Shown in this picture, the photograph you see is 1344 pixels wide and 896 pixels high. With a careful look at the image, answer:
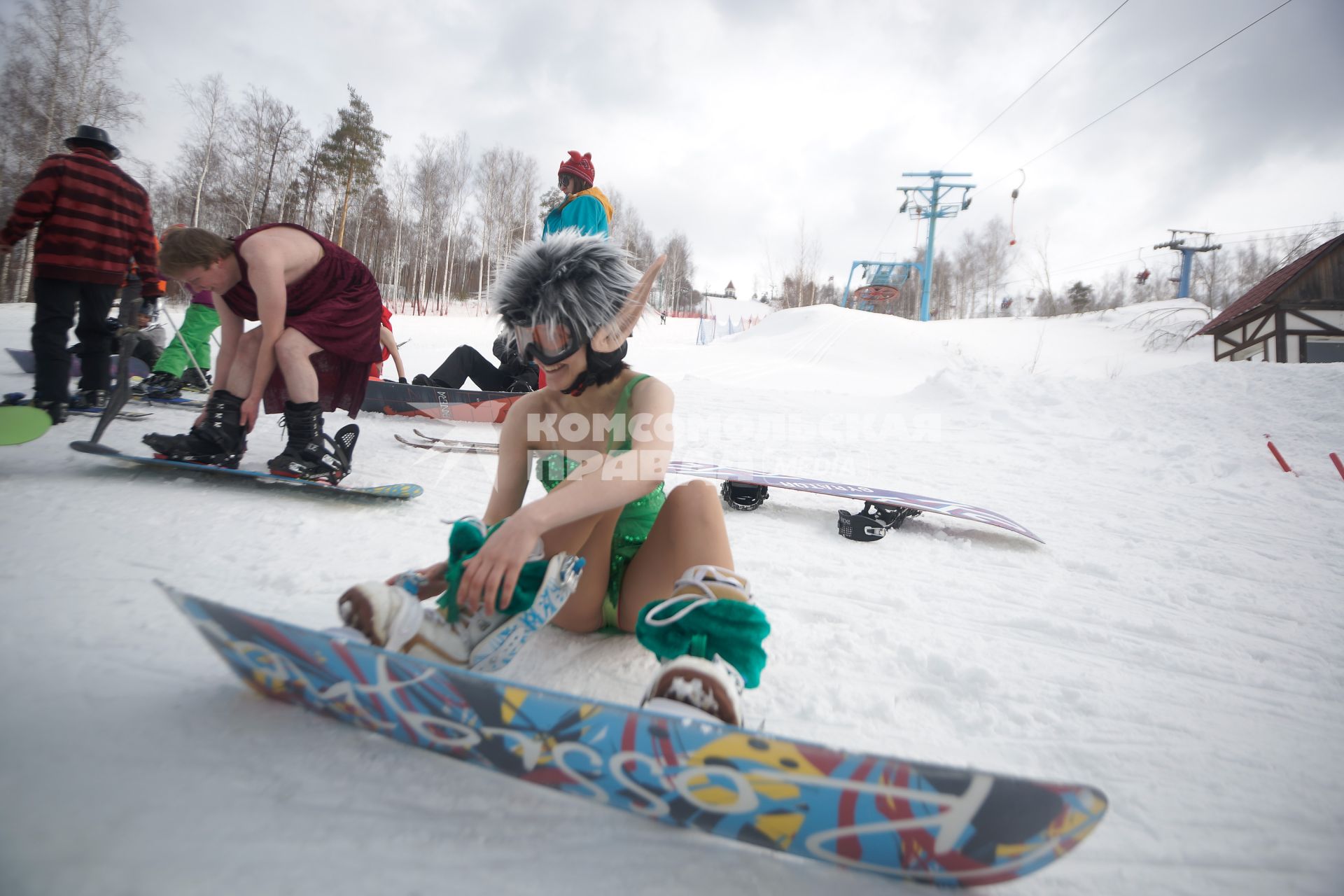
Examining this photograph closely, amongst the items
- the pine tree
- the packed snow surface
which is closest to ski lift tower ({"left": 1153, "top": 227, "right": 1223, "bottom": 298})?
the packed snow surface

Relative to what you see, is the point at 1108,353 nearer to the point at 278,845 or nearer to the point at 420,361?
the point at 420,361

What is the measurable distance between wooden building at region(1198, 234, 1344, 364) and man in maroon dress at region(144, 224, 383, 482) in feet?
53.8

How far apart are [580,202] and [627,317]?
2936 millimetres

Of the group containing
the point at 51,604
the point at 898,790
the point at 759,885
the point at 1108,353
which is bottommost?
the point at 759,885

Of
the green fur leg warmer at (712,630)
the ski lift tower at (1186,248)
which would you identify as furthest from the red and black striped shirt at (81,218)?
the ski lift tower at (1186,248)

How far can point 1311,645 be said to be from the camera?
1.87 m

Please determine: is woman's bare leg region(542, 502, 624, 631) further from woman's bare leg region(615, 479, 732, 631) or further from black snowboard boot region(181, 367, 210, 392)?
black snowboard boot region(181, 367, 210, 392)

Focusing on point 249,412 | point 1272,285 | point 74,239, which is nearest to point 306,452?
point 249,412

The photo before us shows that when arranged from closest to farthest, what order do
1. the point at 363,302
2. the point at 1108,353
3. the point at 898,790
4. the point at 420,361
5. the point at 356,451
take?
the point at 898,790 → the point at 363,302 → the point at 356,451 → the point at 420,361 → the point at 1108,353

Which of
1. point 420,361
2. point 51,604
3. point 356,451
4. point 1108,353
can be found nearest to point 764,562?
point 51,604

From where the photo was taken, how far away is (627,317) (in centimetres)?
134

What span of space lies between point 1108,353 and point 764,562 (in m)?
21.2

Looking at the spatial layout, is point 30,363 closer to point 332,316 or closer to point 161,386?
point 161,386

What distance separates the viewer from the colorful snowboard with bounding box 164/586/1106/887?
0.71m
